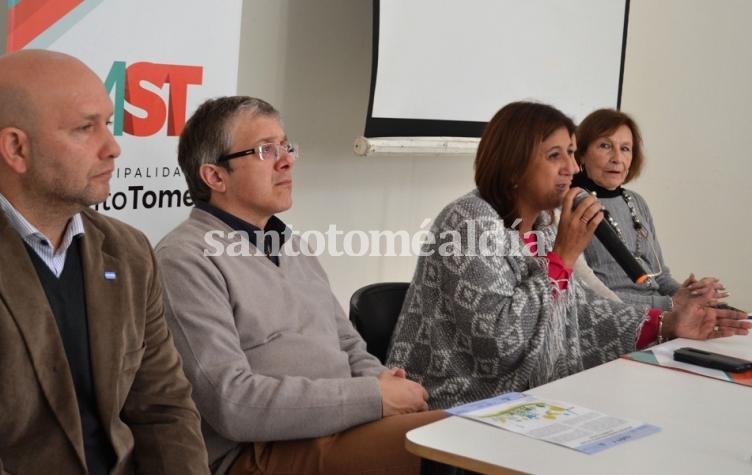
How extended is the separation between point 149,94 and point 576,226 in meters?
1.18

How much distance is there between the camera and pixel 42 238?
161cm

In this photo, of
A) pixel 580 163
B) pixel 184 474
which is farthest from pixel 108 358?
pixel 580 163

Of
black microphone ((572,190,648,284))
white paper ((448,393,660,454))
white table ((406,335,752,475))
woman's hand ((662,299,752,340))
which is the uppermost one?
black microphone ((572,190,648,284))

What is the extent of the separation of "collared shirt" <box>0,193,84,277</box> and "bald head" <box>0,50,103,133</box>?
5.4 inches

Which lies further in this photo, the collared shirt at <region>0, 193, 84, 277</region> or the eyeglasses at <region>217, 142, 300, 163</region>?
the eyeglasses at <region>217, 142, 300, 163</region>

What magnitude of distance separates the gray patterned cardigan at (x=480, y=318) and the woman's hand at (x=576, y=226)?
0.08 meters

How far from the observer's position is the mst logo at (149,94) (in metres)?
2.35

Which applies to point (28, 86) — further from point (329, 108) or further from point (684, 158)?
point (684, 158)

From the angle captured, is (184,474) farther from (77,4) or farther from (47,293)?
(77,4)

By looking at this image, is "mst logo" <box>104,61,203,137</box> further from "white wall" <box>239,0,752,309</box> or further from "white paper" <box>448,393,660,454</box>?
"white wall" <box>239,0,752,309</box>

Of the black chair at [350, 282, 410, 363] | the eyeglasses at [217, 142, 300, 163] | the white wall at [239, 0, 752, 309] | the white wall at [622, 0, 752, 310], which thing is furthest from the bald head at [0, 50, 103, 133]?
the white wall at [622, 0, 752, 310]

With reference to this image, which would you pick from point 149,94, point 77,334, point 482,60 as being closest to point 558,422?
point 77,334

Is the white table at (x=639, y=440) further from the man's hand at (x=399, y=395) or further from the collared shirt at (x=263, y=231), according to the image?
the collared shirt at (x=263, y=231)

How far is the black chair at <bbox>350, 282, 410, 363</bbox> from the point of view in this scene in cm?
266
